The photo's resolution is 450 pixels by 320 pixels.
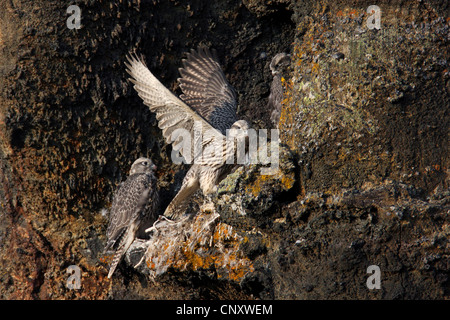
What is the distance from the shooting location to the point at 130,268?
510cm

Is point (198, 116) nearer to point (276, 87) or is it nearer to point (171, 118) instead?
point (171, 118)

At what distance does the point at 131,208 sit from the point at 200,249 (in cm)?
112

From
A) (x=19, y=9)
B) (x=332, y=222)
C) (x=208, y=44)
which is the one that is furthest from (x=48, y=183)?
(x=332, y=222)

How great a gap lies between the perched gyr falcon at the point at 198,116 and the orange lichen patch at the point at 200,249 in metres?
0.56

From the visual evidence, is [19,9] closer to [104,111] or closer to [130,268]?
[104,111]

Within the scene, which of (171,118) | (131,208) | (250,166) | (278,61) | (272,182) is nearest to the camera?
(272,182)

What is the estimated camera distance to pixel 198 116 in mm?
4551

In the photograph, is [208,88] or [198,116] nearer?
[198,116]

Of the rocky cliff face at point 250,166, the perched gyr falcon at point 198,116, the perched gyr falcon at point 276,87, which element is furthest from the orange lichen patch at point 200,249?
the perched gyr falcon at point 276,87

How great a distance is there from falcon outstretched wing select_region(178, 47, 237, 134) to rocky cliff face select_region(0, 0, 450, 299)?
0.46 feet

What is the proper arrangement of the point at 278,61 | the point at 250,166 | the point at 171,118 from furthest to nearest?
the point at 278,61 → the point at 171,118 → the point at 250,166

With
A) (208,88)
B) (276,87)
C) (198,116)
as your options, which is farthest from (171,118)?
(276,87)

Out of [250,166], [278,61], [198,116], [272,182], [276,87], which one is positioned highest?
[278,61]

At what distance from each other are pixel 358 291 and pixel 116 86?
117 inches
